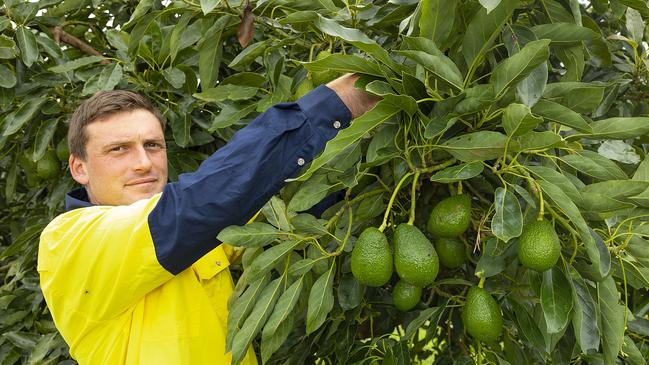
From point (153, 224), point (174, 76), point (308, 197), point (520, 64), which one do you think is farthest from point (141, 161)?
point (520, 64)

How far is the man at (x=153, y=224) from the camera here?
1.22 meters

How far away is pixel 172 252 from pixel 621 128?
777 millimetres

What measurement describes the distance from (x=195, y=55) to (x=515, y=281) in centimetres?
111

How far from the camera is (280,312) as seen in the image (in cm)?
119

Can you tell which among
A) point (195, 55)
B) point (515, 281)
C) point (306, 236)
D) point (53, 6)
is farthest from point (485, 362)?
point (53, 6)

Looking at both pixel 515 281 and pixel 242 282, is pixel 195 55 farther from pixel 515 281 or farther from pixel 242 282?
pixel 515 281

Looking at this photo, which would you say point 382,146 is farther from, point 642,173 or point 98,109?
point 98,109

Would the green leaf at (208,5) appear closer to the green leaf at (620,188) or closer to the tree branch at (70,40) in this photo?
the green leaf at (620,188)

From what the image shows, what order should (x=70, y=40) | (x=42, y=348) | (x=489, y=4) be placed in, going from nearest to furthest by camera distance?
(x=489, y=4) < (x=42, y=348) < (x=70, y=40)

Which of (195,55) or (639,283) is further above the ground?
(195,55)

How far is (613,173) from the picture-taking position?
3.68 ft

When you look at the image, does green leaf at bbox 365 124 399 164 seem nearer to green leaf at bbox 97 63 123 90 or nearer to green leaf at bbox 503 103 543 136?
green leaf at bbox 503 103 543 136

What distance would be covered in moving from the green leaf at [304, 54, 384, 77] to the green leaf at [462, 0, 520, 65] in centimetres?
14

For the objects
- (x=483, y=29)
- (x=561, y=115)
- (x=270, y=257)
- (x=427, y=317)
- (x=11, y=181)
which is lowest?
(x=11, y=181)
